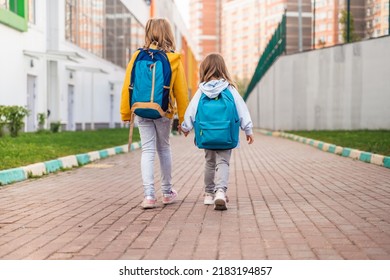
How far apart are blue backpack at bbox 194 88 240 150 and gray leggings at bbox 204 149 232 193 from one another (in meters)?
0.18

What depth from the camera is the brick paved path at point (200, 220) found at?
421cm

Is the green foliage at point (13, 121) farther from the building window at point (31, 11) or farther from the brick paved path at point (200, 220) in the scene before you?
the brick paved path at point (200, 220)

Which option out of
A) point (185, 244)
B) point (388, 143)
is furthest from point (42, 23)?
point (185, 244)

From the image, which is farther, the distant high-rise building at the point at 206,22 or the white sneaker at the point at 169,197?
the distant high-rise building at the point at 206,22

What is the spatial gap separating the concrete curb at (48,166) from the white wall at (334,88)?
11.3m

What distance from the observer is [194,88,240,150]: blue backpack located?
605cm

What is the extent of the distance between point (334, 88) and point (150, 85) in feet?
63.6

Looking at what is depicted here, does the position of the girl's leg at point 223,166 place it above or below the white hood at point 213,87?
below

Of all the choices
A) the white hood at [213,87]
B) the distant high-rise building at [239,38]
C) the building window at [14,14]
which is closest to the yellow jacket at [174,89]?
the white hood at [213,87]

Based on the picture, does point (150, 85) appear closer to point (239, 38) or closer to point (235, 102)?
point (235, 102)

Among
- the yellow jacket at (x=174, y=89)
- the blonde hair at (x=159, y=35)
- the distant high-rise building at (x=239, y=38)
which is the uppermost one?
the distant high-rise building at (x=239, y=38)

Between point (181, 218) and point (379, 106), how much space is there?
690 inches

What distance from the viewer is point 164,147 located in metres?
6.49

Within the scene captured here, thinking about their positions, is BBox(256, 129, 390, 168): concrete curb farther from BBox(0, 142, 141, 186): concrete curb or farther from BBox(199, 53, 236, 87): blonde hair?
BBox(0, 142, 141, 186): concrete curb
